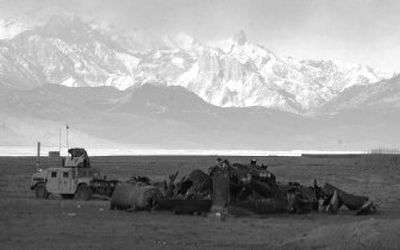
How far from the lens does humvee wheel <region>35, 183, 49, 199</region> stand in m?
53.1

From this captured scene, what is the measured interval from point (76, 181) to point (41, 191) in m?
2.78

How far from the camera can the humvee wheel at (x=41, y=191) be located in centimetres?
5312

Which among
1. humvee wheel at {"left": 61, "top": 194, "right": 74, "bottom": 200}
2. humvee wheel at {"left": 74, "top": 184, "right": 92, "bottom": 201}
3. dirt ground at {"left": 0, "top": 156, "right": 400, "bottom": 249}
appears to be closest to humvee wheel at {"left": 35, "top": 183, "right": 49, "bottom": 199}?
humvee wheel at {"left": 61, "top": 194, "right": 74, "bottom": 200}

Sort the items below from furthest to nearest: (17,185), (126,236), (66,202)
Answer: (17,185), (66,202), (126,236)

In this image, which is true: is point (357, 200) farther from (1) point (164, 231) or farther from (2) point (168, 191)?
(1) point (164, 231)

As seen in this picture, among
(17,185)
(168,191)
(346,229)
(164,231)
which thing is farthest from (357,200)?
(17,185)

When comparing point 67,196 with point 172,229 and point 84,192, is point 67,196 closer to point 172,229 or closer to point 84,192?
point 84,192

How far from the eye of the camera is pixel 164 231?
108ft

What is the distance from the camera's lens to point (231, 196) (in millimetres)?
41844

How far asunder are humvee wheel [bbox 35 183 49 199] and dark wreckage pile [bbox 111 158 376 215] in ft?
30.2

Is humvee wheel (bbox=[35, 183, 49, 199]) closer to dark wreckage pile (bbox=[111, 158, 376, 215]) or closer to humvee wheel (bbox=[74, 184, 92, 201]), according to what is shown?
humvee wheel (bbox=[74, 184, 92, 201])

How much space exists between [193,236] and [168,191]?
13168 mm

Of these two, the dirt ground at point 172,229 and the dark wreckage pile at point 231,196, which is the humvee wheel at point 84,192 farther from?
the dark wreckage pile at point 231,196

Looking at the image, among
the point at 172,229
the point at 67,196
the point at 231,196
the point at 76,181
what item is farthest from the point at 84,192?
the point at 172,229
